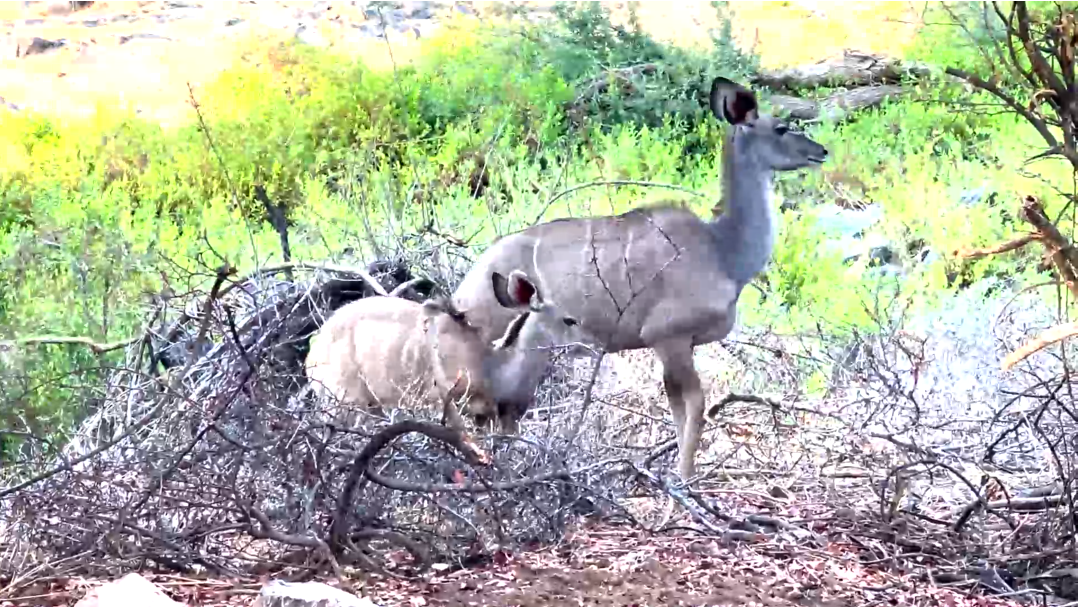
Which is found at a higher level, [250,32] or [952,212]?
[250,32]

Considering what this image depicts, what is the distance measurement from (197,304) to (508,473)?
2571 millimetres

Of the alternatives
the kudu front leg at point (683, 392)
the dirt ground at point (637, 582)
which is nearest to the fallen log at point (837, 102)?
the kudu front leg at point (683, 392)

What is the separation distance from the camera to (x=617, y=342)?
5441mm

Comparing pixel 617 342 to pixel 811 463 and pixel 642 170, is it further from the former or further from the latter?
pixel 642 170

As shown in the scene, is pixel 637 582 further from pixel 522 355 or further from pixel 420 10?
pixel 420 10

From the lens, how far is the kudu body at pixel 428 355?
17.4ft

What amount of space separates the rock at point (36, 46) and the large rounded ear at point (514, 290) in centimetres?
536

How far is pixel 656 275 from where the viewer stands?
536 centimetres

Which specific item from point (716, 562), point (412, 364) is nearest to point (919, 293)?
point (412, 364)

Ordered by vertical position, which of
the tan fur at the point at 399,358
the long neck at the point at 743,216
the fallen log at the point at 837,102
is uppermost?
the fallen log at the point at 837,102

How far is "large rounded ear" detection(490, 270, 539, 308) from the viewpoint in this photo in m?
5.01

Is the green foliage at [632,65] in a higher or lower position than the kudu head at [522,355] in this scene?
higher

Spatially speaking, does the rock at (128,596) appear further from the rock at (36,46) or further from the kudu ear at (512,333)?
the rock at (36,46)

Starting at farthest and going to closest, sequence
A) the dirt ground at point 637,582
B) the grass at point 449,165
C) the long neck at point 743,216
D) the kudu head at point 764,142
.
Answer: the grass at point 449,165 → the kudu head at point 764,142 → the long neck at point 743,216 → the dirt ground at point 637,582
